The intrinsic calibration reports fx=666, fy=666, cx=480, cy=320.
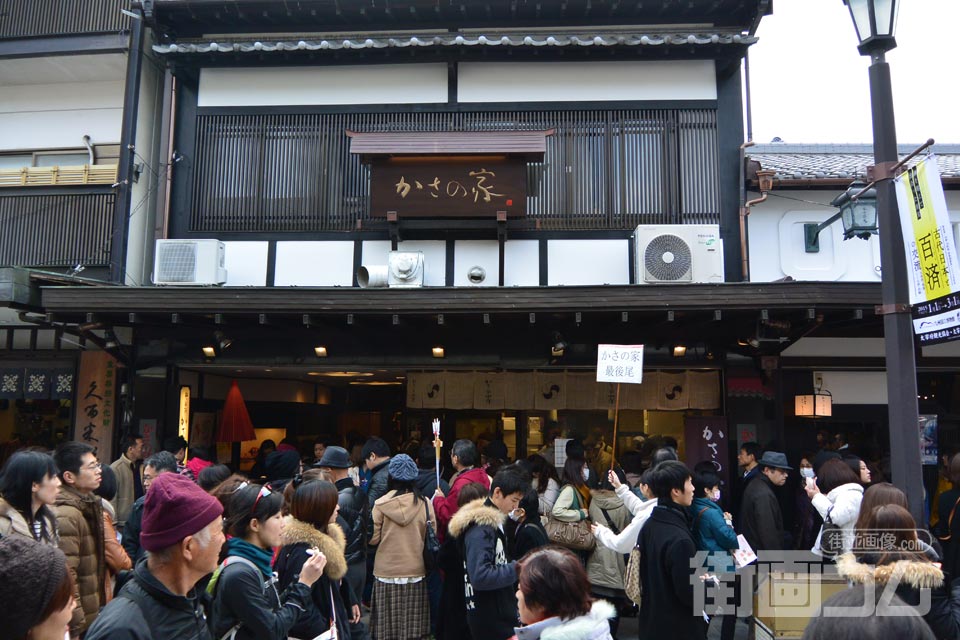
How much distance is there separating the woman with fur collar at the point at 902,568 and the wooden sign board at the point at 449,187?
7371 mm

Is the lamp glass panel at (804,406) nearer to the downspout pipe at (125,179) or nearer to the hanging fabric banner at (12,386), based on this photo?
the downspout pipe at (125,179)

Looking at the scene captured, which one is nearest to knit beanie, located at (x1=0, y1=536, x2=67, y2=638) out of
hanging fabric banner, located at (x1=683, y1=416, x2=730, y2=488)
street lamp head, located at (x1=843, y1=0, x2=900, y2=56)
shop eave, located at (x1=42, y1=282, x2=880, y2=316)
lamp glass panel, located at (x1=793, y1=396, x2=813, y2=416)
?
street lamp head, located at (x1=843, y1=0, x2=900, y2=56)

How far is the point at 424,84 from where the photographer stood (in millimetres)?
11320

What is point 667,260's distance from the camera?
Answer: 32.8ft

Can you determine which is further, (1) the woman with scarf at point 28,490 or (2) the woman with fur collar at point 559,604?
(1) the woman with scarf at point 28,490

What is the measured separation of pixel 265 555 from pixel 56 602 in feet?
6.20

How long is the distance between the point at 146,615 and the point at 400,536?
3746 mm

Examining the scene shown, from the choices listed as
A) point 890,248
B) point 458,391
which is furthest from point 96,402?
point 890,248

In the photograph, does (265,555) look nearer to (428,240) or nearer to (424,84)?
(428,240)

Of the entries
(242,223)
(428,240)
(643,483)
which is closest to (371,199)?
(428,240)

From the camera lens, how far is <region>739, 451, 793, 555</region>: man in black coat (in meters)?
7.43

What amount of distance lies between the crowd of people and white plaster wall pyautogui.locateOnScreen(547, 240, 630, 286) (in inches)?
132

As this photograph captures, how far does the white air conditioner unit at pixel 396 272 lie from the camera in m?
10.3

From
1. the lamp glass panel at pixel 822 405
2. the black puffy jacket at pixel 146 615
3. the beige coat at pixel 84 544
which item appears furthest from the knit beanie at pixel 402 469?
the lamp glass panel at pixel 822 405
